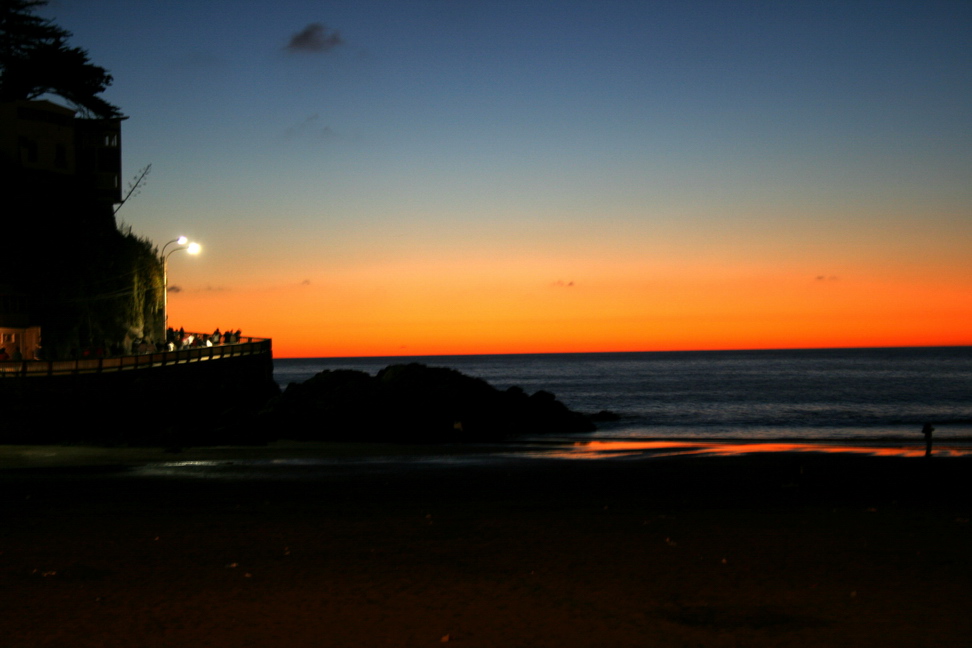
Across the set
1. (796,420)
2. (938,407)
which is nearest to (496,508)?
(796,420)

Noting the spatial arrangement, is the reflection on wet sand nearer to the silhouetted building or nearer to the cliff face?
the cliff face

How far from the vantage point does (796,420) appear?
56.7 m

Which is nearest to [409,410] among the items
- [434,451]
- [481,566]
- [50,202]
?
[434,451]

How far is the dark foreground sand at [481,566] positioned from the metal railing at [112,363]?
18036mm

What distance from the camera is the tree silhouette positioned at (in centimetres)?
5719

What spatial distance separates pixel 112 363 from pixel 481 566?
31510 mm

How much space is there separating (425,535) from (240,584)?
3.70m

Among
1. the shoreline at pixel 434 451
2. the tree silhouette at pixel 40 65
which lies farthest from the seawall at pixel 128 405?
the tree silhouette at pixel 40 65

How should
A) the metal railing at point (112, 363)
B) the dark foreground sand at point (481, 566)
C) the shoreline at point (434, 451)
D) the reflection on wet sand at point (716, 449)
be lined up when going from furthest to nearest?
the metal railing at point (112, 363)
the reflection on wet sand at point (716, 449)
the shoreline at point (434, 451)
the dark foreground sand at point (481, 566)

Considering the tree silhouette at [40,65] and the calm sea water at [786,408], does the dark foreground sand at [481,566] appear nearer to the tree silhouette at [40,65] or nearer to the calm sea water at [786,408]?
the calm sea water at [786,408]

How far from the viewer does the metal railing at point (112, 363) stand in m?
35.2

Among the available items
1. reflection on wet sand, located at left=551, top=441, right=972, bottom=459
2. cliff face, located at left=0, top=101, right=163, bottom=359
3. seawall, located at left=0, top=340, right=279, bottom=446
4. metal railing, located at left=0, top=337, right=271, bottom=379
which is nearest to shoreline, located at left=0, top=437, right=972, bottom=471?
reflection on wet sand, located at left=551, top=441, right=972, bottom=459

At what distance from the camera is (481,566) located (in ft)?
36.0

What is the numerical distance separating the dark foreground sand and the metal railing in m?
18.0
